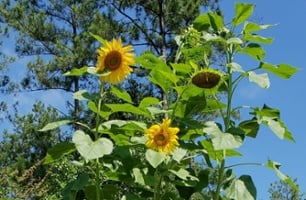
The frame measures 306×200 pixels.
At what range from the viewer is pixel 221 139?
1.37 meters

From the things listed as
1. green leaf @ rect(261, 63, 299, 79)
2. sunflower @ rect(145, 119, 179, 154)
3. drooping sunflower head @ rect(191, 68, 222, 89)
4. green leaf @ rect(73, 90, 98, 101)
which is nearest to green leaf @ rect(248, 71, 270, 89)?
green leaf @ rect(261, 63, 299, 79)

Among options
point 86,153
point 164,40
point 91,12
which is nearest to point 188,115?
point 86,153

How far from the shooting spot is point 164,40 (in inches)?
498

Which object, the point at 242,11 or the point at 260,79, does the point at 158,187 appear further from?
the point at 242,11

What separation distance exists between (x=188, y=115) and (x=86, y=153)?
1.13ft

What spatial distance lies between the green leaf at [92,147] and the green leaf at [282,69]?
48 centimetres

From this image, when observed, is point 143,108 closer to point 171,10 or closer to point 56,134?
point 171,10

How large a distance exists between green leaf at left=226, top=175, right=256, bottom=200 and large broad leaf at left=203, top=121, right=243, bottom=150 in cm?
12

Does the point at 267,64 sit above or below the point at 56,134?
above

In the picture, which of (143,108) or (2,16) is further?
(2,16)

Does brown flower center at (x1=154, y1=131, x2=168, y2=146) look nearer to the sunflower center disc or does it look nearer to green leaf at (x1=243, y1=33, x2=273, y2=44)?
the sunflower center disc

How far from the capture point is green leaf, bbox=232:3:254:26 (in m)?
1.61

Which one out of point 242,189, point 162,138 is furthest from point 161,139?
point 242,189

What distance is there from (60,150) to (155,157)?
24 cm
